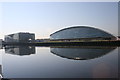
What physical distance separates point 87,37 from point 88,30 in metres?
5.21

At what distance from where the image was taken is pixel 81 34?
4520 inches

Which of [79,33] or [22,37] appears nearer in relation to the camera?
[79,33]

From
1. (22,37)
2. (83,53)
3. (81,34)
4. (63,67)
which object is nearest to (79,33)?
(81,34)

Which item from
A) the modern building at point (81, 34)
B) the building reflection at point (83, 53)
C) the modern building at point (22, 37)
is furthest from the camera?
the modern building at point (22, 37)

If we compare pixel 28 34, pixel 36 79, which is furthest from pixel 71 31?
pixel 36 79

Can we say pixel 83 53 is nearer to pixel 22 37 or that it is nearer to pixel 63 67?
pixel 63 67

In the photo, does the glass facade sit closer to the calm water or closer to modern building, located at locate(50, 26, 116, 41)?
modern building, located at locate(50, 26, 116, 41)

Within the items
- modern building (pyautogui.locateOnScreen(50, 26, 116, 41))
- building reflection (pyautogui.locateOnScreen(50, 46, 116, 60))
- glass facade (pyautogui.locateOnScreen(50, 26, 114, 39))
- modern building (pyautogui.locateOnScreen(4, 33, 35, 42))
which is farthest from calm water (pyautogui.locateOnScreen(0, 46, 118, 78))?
modern building (pyautogui.locateOnScreen(4, 33, 35, 42))

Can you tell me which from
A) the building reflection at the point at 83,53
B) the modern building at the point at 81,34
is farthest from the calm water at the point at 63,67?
the modern building at the point at 81,34

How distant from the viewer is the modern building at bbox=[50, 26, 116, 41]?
341ft

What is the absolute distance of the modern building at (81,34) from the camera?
103875mm

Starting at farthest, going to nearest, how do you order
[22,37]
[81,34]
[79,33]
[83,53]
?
[22,37] → [79,33] → [81,34] → [83,53]

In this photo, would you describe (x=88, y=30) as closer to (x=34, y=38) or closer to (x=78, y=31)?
(x=78, y=31)

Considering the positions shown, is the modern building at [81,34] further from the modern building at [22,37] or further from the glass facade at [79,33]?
the modern building at [22,37]
